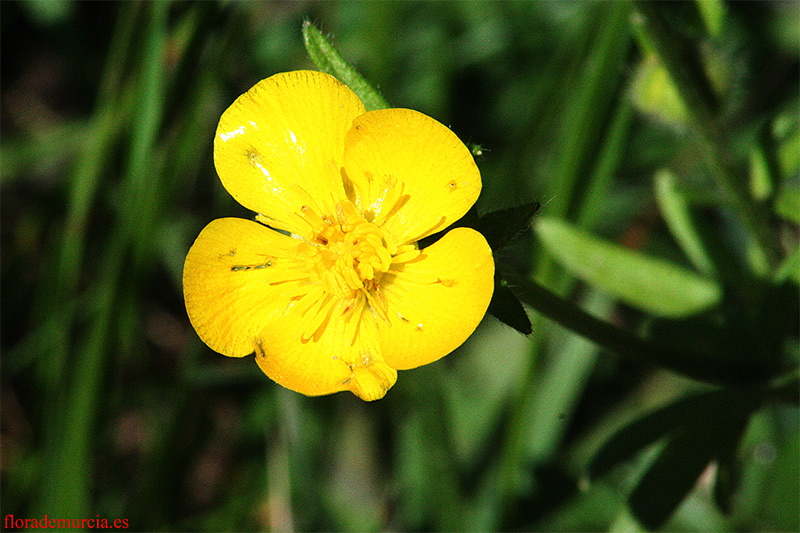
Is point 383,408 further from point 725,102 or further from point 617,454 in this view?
point 725,102

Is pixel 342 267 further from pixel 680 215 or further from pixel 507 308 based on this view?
pixel 680 215

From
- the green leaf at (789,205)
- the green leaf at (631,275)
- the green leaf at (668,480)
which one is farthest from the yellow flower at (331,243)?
the green leaf at (789,205)

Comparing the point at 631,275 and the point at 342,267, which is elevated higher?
the point at 342,267

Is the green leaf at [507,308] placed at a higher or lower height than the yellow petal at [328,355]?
higher

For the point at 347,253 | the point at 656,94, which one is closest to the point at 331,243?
the point at 347,253

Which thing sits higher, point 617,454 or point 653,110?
point 653,110

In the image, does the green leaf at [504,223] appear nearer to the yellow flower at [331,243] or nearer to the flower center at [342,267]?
the yellow flower at [331,243]

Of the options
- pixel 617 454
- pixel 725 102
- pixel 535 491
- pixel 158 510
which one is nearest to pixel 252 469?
pixel 158 510
